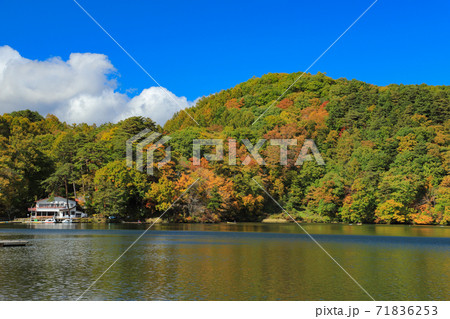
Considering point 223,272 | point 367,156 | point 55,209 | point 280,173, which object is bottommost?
point 223,272

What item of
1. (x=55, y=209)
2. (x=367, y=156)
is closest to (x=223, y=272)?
(x=367, y=156)

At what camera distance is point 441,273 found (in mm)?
22188

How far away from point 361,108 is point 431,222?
30.7m

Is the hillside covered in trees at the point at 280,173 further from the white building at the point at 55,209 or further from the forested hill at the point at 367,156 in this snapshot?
the white building at the point at 55,209

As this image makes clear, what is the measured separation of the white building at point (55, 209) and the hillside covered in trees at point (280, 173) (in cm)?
213

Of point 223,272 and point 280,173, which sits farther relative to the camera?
point 280,173

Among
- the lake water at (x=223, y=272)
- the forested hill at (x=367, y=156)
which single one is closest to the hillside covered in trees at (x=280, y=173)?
the forested hill at (x=367, y=156)

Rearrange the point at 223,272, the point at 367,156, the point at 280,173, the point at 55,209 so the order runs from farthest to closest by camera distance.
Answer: the point at 280,173 < the point at 55,209 < the point at 367,156 < the point at 223,272

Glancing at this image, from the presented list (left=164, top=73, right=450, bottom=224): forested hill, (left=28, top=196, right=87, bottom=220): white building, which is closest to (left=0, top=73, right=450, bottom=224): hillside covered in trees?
(left=164, top=73, right=450, bottom=224): forested hill

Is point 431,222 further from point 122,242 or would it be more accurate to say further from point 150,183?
point 122,242

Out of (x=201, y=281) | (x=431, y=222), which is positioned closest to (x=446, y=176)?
(x=431, y=222)

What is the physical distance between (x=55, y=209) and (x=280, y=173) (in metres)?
38.1

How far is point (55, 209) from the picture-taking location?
7569 cm

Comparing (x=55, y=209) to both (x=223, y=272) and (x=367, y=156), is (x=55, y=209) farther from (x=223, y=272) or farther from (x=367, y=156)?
(x=223, y=272)
